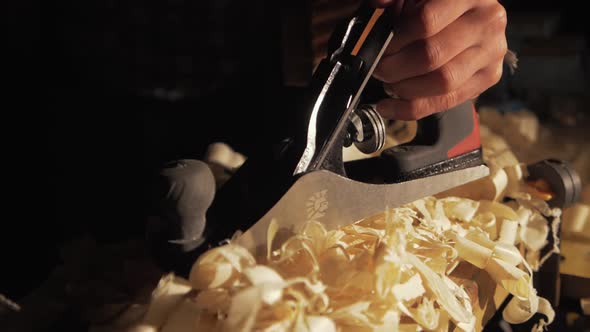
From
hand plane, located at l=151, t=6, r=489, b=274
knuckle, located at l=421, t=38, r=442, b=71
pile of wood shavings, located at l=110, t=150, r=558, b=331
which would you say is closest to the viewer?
pile of wood shavings, located at l=110, t=150, r=558, b=331

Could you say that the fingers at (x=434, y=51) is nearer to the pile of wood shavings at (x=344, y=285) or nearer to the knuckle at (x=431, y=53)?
the knuckle at (x=431, y=53)

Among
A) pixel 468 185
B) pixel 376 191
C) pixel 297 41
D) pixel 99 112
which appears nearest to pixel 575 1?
pixel 297 41

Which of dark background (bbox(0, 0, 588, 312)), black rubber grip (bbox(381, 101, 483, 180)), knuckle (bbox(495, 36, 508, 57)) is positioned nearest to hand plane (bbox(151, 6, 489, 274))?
black rubber grip (bbox(381, 101, 483, 180))

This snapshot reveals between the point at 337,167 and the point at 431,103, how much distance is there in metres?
0.20

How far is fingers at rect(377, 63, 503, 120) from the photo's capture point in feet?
2.55

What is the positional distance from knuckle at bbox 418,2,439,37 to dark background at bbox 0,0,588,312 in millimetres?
734

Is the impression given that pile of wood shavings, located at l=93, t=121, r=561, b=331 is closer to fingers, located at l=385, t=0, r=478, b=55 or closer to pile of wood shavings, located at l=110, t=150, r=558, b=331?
pile of wood shavings, located at l=110, t=150, r=558, b=331

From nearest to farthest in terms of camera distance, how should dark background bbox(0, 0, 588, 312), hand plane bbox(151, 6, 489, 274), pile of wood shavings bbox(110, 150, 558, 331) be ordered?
pile of wood shavings bbox(110, 150, 558, 331)
hand plane bbox(151, 6, 489, 274)
dark background bbox(0, 0, 588, 312)

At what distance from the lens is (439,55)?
2.42 ft

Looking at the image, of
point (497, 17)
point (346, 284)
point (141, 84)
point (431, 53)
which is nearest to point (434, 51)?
point (431, 53)

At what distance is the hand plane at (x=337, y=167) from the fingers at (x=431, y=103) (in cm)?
2

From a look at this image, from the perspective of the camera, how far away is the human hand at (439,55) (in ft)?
2.40

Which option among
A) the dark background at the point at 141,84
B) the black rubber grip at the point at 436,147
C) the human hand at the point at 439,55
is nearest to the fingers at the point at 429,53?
the human hand at the point at 439,55

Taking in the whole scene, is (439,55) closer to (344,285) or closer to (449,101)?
(449,101)
